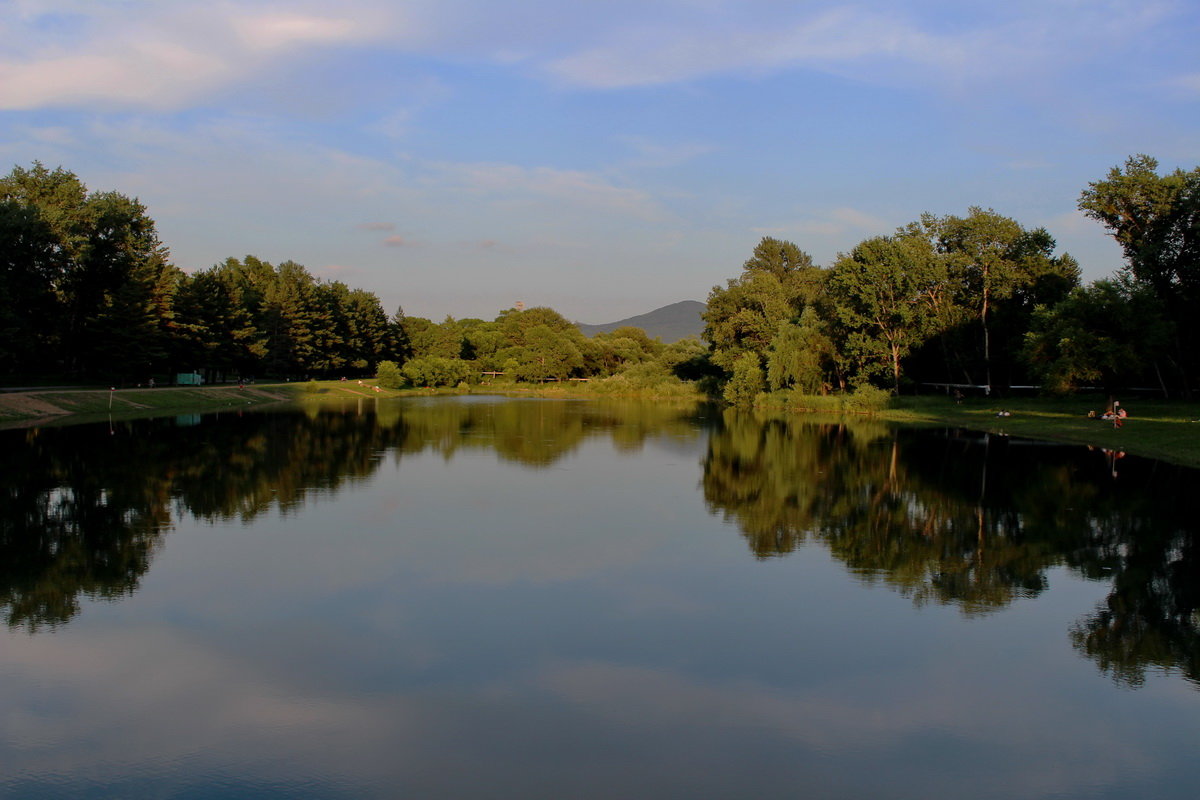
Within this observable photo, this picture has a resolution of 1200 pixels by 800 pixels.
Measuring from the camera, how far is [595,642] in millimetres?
9141

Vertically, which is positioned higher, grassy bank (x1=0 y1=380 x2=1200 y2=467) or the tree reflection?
grassy bank (x1=0 y1=380 x2=1200 y2=467)

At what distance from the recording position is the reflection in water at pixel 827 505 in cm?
1091

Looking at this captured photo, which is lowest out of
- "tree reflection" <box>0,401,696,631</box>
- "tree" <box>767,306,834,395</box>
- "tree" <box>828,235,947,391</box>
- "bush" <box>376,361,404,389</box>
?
"tree reflection" <box>0,401,696,631</box>

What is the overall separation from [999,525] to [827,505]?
11.3ft

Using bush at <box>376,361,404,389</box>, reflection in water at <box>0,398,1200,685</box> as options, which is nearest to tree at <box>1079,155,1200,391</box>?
reflection in water at <box>0,398,1200,685</box>

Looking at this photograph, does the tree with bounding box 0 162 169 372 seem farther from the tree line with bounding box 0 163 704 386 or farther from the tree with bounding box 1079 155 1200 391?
the tree with bounding box 1079 155 1200 391

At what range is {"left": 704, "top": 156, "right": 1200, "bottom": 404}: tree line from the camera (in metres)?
35.7

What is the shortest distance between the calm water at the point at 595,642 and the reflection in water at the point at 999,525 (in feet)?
0.32

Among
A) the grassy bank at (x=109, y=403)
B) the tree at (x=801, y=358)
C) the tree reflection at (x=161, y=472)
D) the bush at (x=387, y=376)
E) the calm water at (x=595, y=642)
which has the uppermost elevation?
the tree at (x=801, y=358)

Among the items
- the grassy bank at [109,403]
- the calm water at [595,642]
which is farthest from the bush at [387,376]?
the calm water at [595,642]

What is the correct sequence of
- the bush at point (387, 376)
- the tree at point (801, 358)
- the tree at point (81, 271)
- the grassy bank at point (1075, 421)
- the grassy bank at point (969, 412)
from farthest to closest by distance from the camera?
the bush at point (387, 376) < the tree at point (801, 358) < the tree at point (81, 271) < the grassy bank at point (969, 412) < the grassy bank at point (1075, 421)

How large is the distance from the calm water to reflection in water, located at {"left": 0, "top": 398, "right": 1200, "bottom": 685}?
0.11 metres

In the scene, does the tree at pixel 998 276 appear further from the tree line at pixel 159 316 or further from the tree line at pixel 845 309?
the tree line at pixel 159 316

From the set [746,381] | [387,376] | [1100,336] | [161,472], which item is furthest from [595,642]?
[387,376]
